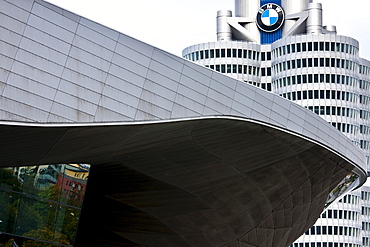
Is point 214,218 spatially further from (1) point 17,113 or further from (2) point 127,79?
(1) point 17,113

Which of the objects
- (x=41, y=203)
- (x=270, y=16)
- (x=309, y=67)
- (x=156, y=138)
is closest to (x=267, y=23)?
(x=270, y=16)

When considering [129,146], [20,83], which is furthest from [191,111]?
[20,83]

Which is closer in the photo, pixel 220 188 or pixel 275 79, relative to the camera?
pixel 220 188

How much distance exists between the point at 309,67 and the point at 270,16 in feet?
41.8

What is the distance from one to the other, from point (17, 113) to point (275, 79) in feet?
332

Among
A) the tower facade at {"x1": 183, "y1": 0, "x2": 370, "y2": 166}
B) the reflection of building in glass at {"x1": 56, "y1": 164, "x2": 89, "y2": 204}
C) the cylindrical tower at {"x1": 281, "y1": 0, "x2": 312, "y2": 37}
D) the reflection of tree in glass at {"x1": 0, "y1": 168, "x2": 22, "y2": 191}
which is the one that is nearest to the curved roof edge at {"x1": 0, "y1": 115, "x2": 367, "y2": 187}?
the reflection of tree in glass at {"x1": 0, "y1": 168, "x2": 22, "y2": 191}

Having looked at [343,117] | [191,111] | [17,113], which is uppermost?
[343,117]

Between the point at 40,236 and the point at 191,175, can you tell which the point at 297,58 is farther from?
the point at 40,236

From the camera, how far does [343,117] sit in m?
111

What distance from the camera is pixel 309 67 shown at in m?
111

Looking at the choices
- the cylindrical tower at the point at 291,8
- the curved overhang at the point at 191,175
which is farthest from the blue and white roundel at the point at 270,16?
the curved overhang at the point at 191,175

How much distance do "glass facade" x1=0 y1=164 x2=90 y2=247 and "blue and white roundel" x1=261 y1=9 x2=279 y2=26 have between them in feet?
308

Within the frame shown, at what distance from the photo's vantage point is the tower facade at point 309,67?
110062 millimetres

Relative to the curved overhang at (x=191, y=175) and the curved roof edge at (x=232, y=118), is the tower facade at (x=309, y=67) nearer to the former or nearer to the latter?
the curved overhang at (x=191, y=175)
